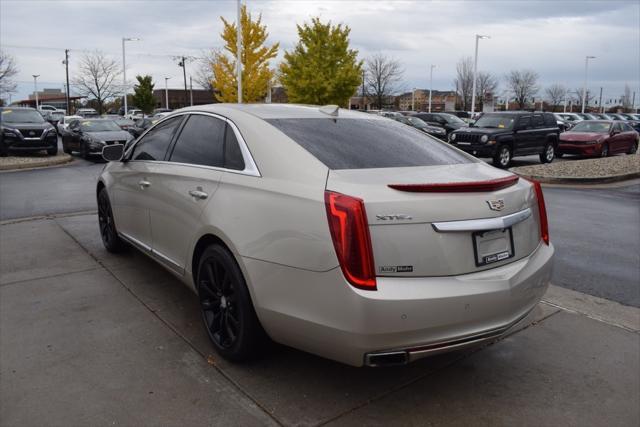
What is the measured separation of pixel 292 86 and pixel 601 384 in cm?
3263

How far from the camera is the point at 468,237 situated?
2.86 m

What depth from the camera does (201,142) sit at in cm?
409

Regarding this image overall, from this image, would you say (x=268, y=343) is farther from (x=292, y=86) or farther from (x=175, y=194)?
(x=292, y=86)

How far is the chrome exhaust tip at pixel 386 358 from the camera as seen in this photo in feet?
9.05

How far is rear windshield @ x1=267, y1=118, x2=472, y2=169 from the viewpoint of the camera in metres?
3.31

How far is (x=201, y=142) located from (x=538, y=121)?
57.4 ft

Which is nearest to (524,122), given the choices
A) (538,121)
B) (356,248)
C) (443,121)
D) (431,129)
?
(538,121)

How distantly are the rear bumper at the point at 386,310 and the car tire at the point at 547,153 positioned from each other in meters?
17.7

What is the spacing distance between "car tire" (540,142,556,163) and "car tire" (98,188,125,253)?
16.7 m

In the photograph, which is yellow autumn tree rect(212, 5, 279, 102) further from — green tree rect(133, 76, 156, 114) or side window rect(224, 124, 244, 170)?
side window rect(224, 124, 244, 170)

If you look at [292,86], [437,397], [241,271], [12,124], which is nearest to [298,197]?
[241,271]

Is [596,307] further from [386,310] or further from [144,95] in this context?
[144,95]

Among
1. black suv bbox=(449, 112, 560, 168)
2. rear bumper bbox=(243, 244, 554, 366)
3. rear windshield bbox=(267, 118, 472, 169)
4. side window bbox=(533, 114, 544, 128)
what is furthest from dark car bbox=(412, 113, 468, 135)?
rear bumper bbox=(243, 244, 554, 366)

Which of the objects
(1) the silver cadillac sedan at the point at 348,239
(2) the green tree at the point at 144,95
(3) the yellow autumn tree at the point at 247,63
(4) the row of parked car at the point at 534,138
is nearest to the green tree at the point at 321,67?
(3) the yellow autumn tree at the point at 247,63
